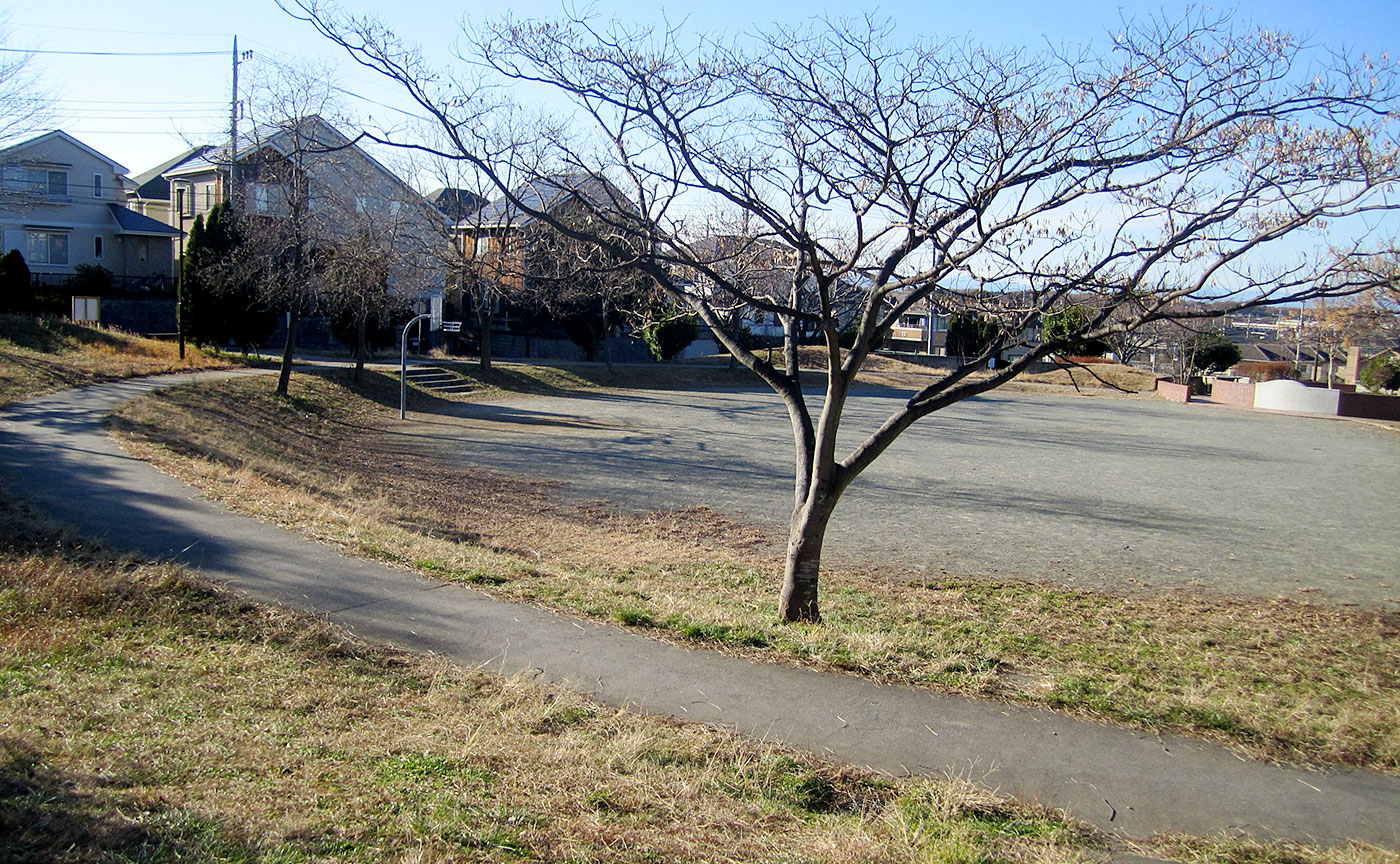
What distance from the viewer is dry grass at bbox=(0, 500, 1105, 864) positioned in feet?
11.7

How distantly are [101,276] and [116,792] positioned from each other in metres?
44.0

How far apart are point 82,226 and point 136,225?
2.21m

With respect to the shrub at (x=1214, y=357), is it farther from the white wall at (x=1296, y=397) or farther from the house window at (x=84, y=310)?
the house window at (x=84, y=310)

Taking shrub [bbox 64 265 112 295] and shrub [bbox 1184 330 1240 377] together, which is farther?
shrub [bbox 1184 330 1240 377]

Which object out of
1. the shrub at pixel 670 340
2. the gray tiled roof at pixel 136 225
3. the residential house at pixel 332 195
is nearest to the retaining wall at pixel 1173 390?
the shrub at pixel 670 340

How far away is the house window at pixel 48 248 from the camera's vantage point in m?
43.7

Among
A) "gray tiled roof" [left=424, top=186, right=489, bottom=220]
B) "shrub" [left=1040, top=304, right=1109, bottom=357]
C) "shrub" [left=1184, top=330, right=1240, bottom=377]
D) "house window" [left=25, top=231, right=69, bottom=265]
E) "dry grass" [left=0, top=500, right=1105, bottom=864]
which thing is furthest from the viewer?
"shrub" [left=1184, top=330, right=1240, bottom=377]

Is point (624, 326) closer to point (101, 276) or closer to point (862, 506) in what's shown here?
point (101, 276)

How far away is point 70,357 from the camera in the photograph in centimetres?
2297

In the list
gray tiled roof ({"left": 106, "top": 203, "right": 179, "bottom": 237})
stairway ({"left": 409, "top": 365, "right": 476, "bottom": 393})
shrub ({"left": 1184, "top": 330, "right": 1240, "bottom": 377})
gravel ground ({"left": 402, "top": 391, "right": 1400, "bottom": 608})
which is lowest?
gravel ground ({"left": 402, "top": 391, "right": 1400, "bottom": 608})

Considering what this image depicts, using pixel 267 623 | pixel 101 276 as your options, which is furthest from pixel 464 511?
pixel 101 276

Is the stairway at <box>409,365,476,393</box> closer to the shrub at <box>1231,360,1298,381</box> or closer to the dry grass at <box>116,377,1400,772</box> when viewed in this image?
the dry grass at <box>116,377,1400,772</box>

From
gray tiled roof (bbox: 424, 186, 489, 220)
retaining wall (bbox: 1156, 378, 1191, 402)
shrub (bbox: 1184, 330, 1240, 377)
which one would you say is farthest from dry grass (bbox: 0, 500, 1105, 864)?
shrub (bbox: 1184, 330, 1240, 377)

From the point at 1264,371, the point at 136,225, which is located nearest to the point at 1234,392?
the point at 1264,371
